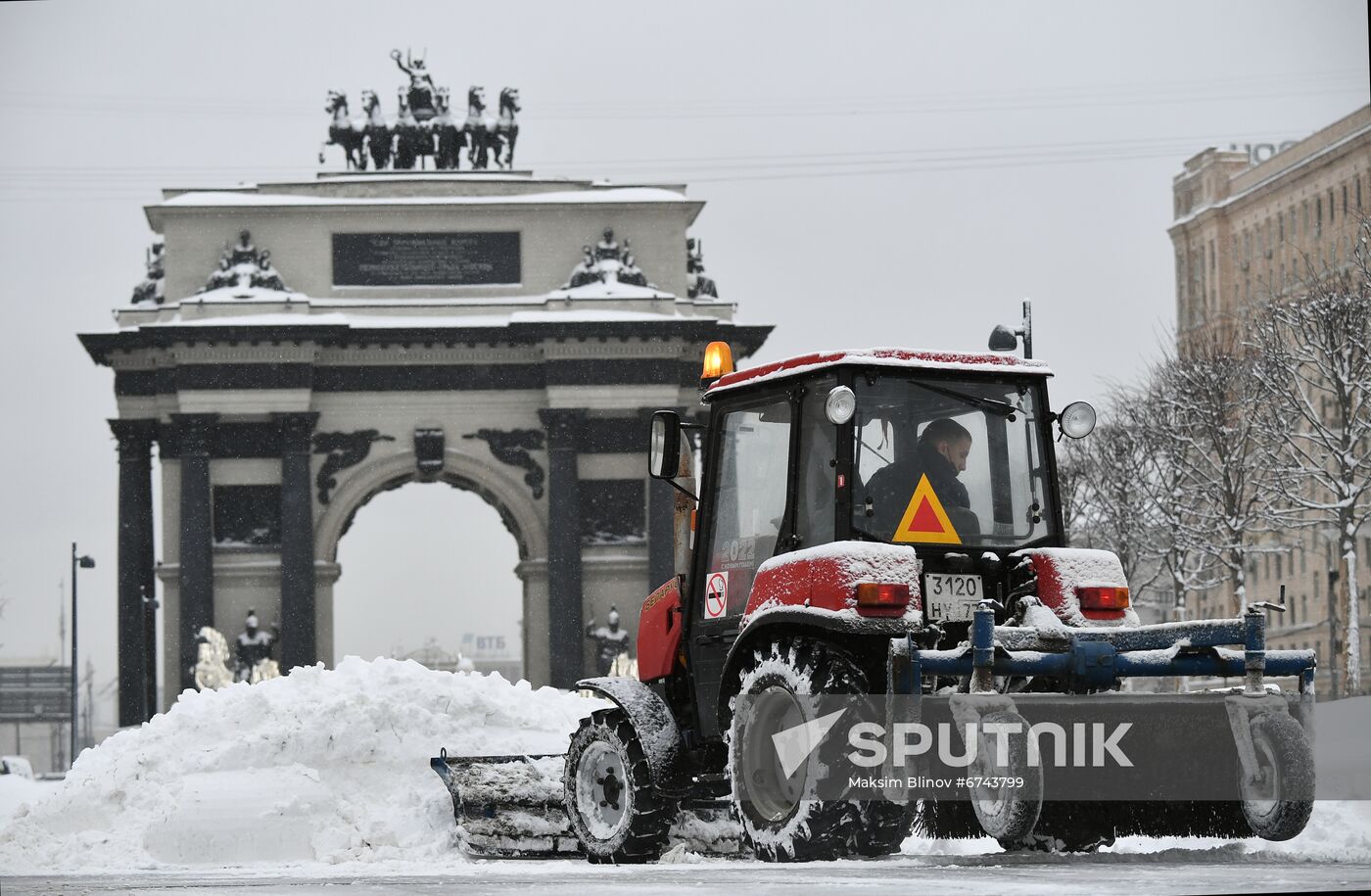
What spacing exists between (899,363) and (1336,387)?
29.7 meters

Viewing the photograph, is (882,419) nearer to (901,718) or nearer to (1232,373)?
(901,718)

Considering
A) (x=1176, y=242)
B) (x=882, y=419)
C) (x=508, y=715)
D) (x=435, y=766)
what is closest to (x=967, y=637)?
(x=882, y=419)

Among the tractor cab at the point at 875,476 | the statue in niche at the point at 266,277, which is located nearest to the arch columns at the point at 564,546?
the statue in niche at the point at 266,277

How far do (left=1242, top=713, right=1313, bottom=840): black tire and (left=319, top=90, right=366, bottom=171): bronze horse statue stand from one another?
44.6 meters

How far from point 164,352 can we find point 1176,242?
53280mm

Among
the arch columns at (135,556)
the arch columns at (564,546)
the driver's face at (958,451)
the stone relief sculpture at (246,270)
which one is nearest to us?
the driver's face at (958,451)

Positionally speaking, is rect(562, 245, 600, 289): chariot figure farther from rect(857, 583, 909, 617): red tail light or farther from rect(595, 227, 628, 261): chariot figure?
rect(857, 583, 909, 617): red tail light

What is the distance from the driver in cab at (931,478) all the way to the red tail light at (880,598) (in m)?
0.73

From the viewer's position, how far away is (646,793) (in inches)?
512

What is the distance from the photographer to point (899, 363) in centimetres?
1191

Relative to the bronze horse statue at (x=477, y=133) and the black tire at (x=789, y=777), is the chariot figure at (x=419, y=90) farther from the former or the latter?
the black tire at (x=789, y=777)

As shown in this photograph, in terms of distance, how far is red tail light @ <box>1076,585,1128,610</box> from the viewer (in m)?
11.7

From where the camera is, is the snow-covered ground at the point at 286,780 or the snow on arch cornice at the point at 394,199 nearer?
the snow-covered ground at the point at 286,780

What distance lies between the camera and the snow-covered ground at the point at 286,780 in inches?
618
